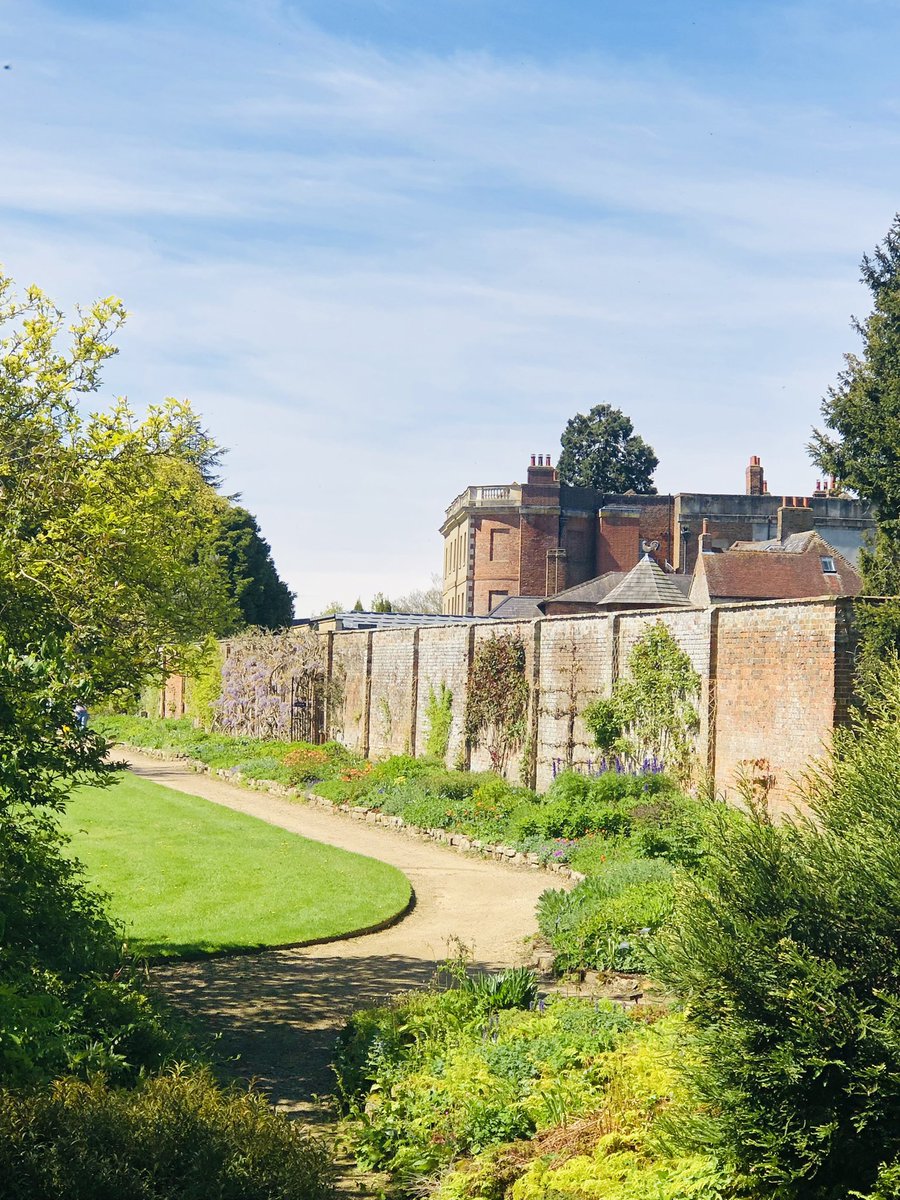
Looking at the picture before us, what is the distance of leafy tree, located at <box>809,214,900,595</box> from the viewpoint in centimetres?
1988

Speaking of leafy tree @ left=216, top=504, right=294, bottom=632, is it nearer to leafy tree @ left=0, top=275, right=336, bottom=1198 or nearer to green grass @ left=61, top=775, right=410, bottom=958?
green grass @ left=61, top=775, right=410, bottom=958

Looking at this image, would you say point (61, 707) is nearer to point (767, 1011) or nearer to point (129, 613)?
point (129, 613)

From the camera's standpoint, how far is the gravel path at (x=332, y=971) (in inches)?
336

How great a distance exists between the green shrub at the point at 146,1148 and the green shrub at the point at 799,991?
6.13ft

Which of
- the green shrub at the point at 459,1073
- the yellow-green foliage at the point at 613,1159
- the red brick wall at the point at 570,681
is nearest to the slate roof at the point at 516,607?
the red brick wall at the point at 570,681

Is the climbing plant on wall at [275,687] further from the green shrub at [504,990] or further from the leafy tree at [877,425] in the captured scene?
the green shrub at [504,990]

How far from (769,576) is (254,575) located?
21260mm

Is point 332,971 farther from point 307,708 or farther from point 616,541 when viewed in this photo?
point 616,541

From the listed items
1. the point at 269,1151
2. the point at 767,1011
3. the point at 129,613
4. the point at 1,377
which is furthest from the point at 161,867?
the point at 767,1011

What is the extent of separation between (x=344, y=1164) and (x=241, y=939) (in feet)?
17.0

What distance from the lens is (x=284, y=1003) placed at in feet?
32.7

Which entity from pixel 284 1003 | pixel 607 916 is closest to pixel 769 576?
pixel 607 916

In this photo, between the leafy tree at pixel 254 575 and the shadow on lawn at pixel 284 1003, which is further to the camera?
the leafy tree at pixel 254 575

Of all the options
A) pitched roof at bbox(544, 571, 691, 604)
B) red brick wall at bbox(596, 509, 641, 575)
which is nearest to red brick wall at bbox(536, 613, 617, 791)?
pitched roof at bbox(544, 571, 691, 604)
